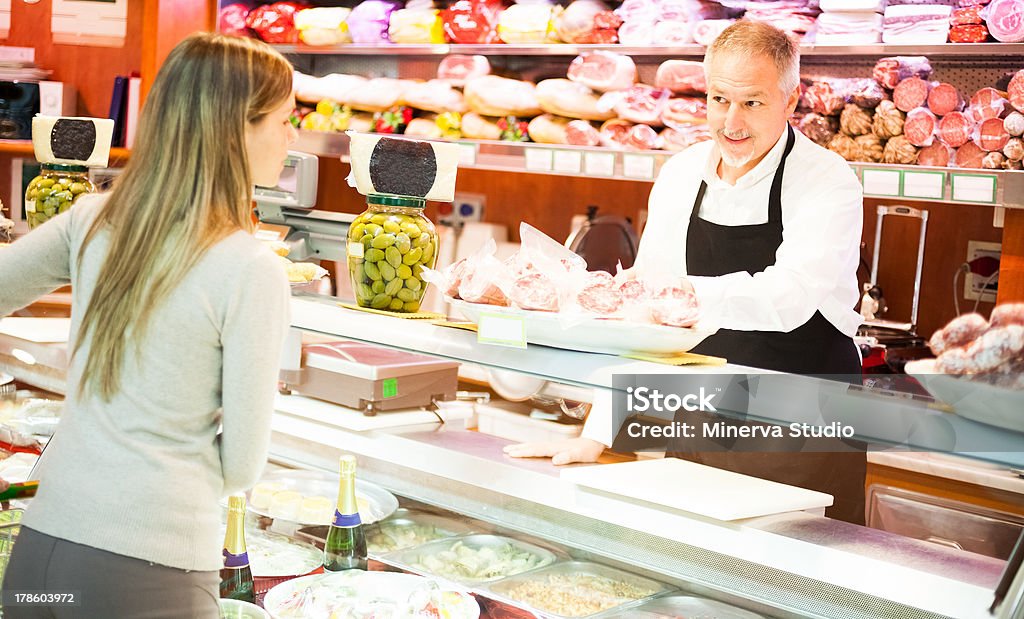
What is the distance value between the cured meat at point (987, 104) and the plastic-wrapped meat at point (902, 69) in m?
0.22

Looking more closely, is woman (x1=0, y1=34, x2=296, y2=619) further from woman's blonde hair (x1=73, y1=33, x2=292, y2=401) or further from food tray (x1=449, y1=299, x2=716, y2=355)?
food tray (x1=449, y1=299, x2=716, y2=355)

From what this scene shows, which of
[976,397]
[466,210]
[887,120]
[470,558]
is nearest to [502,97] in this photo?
[466,210]

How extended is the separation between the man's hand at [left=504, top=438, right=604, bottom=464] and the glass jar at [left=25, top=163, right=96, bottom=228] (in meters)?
1.35

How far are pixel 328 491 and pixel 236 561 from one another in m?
0.44

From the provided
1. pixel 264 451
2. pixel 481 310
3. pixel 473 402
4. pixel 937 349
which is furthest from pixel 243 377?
pixel 473 402

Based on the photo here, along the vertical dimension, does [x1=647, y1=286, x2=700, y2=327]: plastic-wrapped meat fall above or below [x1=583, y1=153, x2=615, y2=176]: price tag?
below

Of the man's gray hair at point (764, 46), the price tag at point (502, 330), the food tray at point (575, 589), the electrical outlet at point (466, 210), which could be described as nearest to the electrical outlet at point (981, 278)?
the man's gray hair at point (764, 46)

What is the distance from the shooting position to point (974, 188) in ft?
11.0

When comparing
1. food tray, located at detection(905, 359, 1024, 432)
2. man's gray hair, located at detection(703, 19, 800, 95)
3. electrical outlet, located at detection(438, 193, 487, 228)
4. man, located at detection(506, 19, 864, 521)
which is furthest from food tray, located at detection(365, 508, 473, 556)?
electrical outlet, located at detection(438, 193, 487, 228)

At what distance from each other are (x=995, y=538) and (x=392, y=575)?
201cm

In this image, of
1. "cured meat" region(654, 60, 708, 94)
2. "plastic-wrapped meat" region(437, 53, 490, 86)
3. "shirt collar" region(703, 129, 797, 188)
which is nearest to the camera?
"shirt collar" region(703, 129, 797, 188)

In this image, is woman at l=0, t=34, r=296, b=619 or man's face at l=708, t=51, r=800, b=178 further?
man's face at l=708, t=51, r=800, b=178

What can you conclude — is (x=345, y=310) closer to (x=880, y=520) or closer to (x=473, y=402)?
(x=473, y=402)

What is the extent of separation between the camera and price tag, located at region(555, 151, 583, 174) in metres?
4.19
